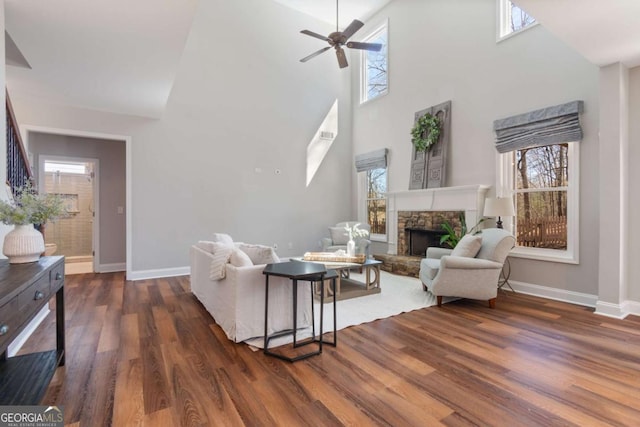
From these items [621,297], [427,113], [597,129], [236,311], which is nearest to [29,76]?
[236,311]

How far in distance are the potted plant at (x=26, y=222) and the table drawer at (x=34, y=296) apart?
265 millimetres

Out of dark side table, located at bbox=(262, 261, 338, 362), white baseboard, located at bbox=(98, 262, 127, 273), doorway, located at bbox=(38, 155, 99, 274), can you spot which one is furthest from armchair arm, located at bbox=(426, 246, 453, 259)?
doorway, located at bbox=(38, 155, 99, 274)

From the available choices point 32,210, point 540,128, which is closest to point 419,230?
point 540,128

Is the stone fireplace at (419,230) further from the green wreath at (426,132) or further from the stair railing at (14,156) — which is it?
the stair railing at (14,156)

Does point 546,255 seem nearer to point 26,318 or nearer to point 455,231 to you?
point 455,231

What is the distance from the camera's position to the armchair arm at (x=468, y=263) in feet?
11.8

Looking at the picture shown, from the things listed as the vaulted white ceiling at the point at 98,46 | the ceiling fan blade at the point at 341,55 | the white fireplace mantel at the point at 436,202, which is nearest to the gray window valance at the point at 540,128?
the white fireplace mantel at the point at 436,202

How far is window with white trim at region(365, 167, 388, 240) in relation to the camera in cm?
687

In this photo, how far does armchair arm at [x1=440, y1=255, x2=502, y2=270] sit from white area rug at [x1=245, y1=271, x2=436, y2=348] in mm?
585

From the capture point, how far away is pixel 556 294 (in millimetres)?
3994

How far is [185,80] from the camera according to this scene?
567 cm

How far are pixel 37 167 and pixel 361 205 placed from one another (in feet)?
20.6

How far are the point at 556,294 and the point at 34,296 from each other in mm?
5133

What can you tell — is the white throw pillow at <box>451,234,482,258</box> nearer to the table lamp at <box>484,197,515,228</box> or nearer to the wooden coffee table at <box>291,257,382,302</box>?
the table lamp at <box>484,197,515,228</box>
